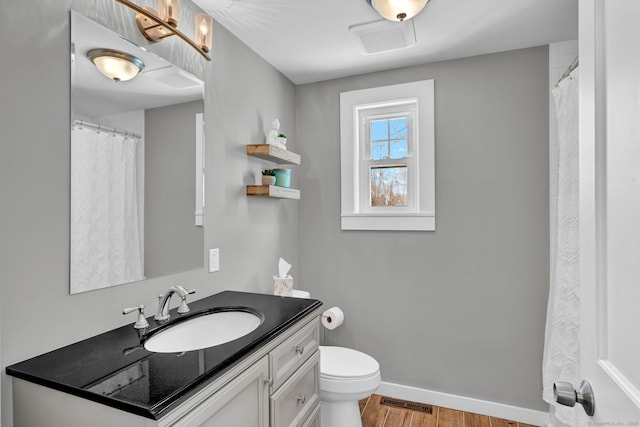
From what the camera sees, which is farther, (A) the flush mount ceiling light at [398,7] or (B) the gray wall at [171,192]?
(A) the flush mount ceiling light at [398,7]

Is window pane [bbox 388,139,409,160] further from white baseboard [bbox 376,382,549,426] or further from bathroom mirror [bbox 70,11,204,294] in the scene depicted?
white baseboard [bbox 376,382,549,426]

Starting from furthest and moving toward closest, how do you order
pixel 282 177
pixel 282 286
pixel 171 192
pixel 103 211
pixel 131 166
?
pixel 282 177, pixel 282 286, pixel 171 192, pixel 131 166, pixel 103 211

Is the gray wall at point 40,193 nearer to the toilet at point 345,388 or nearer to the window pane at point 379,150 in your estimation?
the toilet at point 345,388

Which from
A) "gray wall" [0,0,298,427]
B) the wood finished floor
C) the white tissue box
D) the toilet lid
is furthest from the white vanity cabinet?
the wood finished floor

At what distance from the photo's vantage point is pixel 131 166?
139 centimetres

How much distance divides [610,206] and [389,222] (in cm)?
184

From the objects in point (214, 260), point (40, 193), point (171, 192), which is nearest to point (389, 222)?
A: point (214, 260)

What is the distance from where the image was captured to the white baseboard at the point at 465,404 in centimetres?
214

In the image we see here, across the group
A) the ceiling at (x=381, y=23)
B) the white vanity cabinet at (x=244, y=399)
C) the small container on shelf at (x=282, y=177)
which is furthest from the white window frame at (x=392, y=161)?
the white vanity cabinet at (x=244, y=399)

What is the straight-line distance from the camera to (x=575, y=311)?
1.71 m

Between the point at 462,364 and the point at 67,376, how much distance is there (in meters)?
2.22

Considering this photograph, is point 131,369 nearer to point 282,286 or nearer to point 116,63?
point 116,63

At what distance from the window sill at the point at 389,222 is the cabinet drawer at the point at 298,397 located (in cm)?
110

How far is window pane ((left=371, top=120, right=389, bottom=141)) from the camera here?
2553 millimetres
